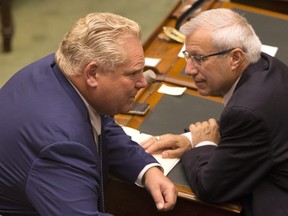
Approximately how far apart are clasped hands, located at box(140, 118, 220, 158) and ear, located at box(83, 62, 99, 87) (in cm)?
60

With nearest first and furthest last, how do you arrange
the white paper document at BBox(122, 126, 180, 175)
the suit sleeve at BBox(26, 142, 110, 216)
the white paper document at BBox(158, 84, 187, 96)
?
1. the suit sleeve at BBox(26, 142, 110, 216)
2. the white paper document at BBox(122, 126, 180, 175)
3. the white paper document at BBox(158, 84, 187, 96)

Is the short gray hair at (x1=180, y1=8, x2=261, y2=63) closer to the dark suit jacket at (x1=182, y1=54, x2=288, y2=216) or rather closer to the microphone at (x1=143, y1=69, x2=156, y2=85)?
the dark suit jacket at (x1=182, y1=54, x2=288, y2=216)

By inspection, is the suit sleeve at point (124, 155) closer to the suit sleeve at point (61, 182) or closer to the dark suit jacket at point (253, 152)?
the dark suit jacket at point (253, 152)

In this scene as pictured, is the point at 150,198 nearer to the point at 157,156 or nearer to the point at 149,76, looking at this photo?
the point at 157,156

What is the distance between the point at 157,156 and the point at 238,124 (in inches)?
18.7

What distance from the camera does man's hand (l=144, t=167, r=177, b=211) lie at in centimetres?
211

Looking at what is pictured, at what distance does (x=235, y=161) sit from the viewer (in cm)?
210

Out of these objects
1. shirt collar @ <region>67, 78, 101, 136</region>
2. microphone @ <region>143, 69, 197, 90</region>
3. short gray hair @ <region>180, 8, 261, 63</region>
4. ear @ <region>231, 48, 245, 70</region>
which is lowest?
microphone @ <region>143, 69, 197, 90</region>

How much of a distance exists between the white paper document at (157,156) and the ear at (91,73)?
2.00 ft

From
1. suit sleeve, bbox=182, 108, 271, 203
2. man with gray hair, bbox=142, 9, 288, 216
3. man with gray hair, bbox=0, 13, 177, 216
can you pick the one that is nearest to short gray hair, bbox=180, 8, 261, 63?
man with gray hair, bbox=142, 9, 288, 216

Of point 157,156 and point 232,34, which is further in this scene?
point 157,156

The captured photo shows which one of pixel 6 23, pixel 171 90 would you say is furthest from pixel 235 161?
pixel 6 23

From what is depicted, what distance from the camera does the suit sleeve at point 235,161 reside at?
205cm

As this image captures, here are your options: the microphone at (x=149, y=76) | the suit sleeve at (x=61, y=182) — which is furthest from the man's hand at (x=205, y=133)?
the suit sleeve at (x=61, y=182)
